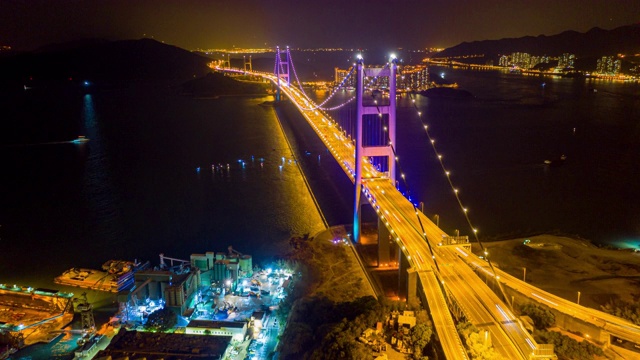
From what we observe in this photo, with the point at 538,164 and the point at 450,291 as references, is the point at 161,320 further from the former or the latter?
the point at 538,164

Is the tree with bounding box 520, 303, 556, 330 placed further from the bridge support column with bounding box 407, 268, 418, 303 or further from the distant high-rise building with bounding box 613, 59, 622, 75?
the distant high-rise building with bounding box 613, 59, 622, 75

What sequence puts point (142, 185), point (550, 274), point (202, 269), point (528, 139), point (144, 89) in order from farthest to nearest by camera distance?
point (144, 89) < point (528, 139) < point (142, 185) < point (202, 269) < point (550, 274)

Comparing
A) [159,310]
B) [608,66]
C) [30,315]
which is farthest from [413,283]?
[608,66]

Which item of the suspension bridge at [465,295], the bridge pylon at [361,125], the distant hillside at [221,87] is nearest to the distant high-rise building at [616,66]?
the distant hillside at [221,87]

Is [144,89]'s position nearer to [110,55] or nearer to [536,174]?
[110,55]

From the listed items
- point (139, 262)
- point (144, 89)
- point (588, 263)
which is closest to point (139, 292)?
point (139, 262)

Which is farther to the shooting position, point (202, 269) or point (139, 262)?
point (139, 262)

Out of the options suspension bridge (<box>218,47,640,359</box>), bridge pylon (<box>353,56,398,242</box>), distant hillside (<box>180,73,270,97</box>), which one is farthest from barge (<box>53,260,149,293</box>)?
distant hillside (<box>180,73,270,97</box>)
